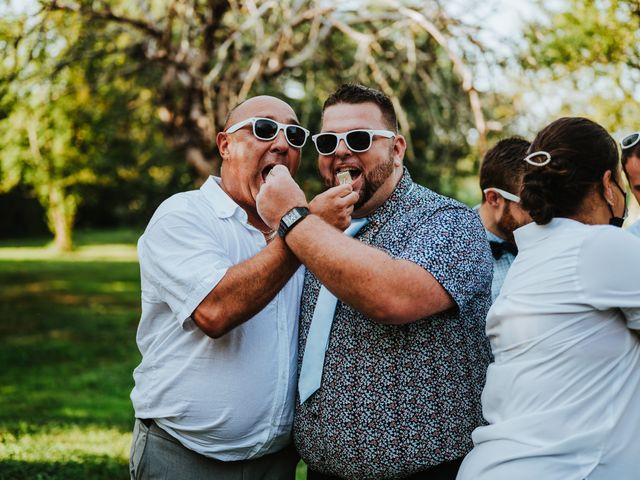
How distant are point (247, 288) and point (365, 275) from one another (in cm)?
47

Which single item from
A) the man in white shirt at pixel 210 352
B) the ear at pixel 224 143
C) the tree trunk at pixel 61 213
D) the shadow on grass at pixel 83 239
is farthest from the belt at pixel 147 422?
the shadow on grass at pixel 83 239

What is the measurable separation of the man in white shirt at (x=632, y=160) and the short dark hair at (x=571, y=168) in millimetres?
736

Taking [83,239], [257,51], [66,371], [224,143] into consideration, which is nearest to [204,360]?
[224,143]

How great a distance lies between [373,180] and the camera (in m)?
2.95

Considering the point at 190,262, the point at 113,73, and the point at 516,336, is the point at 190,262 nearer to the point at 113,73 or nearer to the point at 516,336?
the point at 516,336

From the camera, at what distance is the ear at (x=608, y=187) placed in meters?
2.29

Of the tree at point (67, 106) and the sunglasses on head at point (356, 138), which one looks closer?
the sunglasses on head at point (356, 138)

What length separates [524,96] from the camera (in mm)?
8531

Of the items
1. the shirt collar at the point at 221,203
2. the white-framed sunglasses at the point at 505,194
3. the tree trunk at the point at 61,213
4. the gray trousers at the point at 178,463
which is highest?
the shirt collar at the point at 221,203

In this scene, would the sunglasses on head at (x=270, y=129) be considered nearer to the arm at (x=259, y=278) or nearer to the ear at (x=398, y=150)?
the ear at (x=398, y=150)

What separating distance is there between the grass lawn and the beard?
4.12 meters

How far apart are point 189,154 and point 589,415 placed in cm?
758

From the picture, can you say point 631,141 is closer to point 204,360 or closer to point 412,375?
point 412,375

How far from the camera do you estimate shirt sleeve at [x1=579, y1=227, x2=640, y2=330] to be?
207 centimetres
